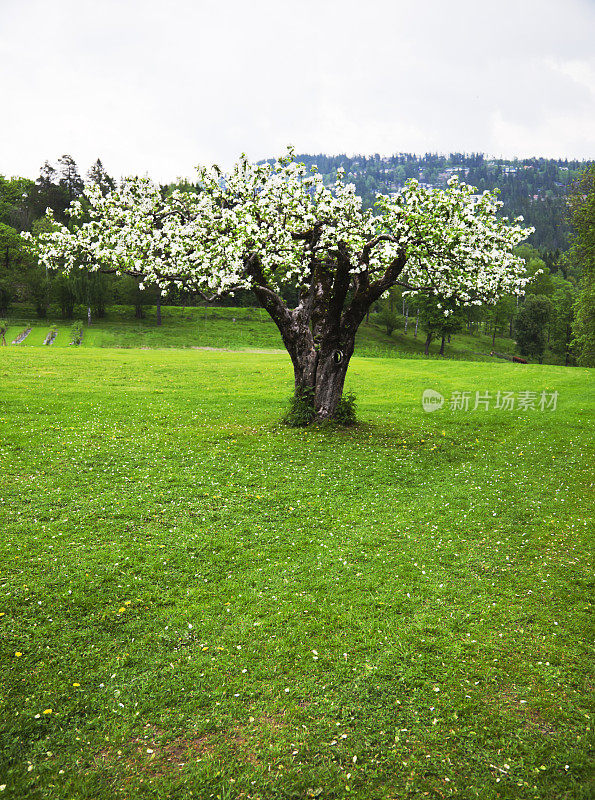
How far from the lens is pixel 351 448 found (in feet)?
66.3

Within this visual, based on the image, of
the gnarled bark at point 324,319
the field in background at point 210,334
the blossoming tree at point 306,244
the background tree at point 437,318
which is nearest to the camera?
the blossoming tree at point 306,244

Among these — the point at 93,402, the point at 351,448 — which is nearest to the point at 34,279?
the point at 93,402

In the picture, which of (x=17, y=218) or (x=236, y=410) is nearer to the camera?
(x=236, y=410)

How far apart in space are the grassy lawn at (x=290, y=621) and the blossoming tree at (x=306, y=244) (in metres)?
6.55

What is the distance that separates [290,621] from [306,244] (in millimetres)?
16254

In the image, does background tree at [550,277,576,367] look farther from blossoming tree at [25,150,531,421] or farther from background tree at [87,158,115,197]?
background tree at [87,158,115,197]

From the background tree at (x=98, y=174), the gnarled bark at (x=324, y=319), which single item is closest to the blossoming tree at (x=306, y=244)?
the gnarled bark at (x=324, y=319)

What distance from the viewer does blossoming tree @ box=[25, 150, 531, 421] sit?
18.7 meters

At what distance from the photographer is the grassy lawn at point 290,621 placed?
6355 millimetres

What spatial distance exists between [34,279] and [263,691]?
95806mm

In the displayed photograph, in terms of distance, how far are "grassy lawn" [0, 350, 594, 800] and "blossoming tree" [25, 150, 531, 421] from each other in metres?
6.55

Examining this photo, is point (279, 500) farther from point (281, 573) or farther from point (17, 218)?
point (17, 218)

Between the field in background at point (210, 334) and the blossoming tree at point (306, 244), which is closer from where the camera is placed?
the blossoming tree at point (306, 244)

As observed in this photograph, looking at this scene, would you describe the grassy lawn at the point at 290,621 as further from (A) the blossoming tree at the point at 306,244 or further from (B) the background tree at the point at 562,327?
(B) the background tree at the point at 562,327
